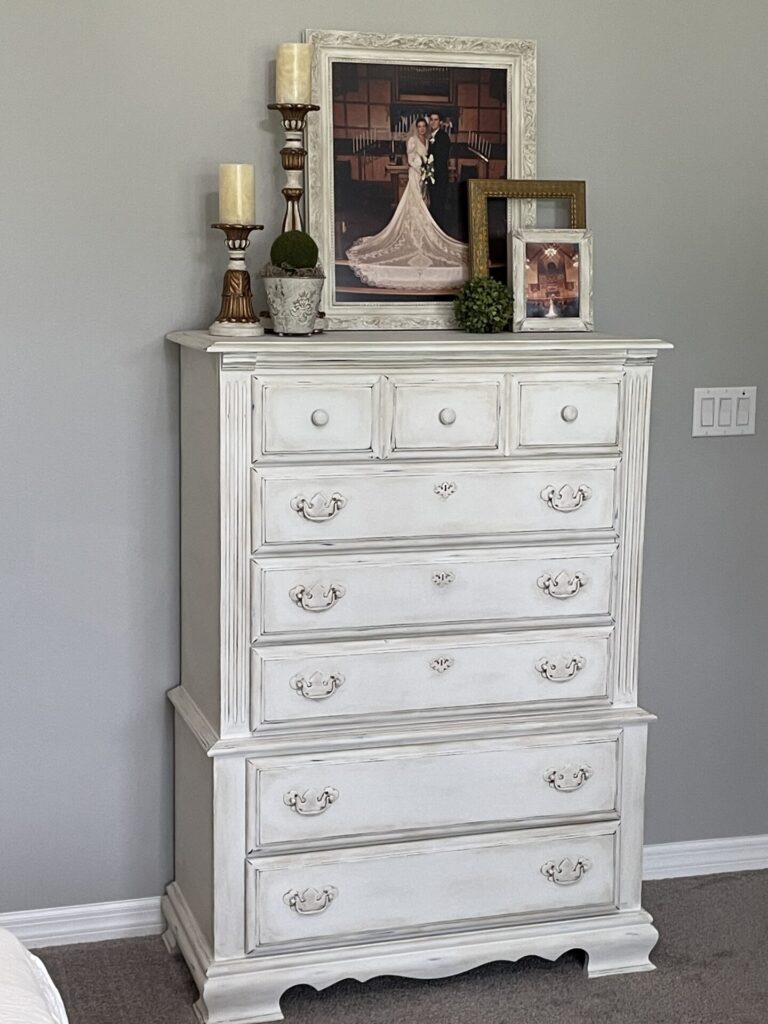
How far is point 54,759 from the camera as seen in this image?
9.10 ft

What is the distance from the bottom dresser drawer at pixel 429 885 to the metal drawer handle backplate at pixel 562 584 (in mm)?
487

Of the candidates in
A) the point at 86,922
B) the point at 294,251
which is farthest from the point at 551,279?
the point at 86,922

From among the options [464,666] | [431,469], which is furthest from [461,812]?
[431,469]

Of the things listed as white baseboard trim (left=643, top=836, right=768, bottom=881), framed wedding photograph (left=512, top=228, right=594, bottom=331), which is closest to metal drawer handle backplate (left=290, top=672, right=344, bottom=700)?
framed wedding photograph (left=512, top=228, right=594, bottom=331)

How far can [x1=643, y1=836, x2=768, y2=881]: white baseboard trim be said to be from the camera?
3174mm

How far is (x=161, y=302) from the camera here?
8.87 ft

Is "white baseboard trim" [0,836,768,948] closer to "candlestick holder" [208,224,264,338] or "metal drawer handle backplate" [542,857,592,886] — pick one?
"metal drawer handle backplate" [542,857,592,886]

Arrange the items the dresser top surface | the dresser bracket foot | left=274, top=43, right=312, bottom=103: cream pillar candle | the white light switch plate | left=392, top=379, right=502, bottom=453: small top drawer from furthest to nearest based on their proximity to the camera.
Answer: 1. the white light switch plate
2. the dresser bracket foot
3. left=274, top=43, right=312, bottom=103: cream pillar candle
4. left=392, top=379, right=502, bottom=453: small top drawer
5. the dresser top surface

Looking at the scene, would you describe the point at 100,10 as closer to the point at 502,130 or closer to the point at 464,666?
the point at 502,130

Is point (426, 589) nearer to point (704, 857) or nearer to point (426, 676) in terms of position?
point (426, 676)

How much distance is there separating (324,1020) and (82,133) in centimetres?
182

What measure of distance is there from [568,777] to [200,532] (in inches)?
35.3

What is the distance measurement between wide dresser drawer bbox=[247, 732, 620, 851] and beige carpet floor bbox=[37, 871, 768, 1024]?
0.35m

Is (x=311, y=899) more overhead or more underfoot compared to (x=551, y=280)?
more underfoot
